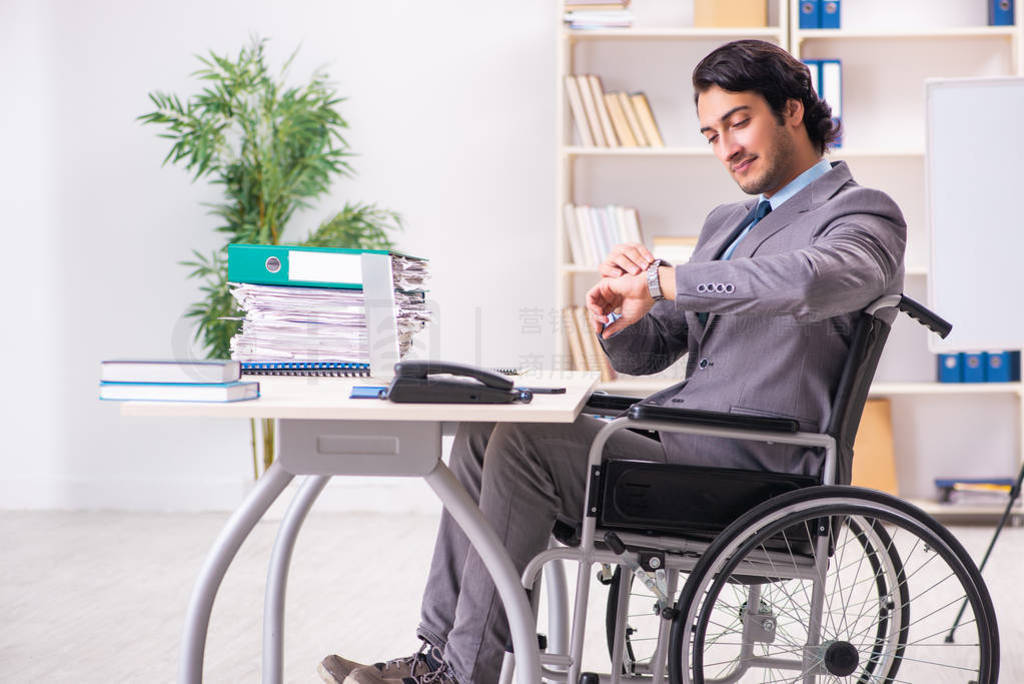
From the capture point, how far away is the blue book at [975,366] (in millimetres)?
3625

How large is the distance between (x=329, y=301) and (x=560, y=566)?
25.3 inches

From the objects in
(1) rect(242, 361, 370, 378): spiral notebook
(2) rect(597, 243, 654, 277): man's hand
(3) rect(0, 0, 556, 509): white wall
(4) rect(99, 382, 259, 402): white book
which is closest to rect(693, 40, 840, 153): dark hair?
(2) rect(597, 243, 654, 277): man's hand

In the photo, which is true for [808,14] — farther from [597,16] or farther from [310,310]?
[310,310]

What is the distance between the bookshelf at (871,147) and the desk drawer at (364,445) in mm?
2393

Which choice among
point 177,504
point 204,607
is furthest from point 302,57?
point 204,607

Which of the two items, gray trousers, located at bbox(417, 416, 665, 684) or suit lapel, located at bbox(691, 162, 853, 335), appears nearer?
gray trousers, located at bbox(417, 416, 665, 684)

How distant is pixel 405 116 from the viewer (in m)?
3.91

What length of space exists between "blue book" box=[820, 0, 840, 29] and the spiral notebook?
2.56m

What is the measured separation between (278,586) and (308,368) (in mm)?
392

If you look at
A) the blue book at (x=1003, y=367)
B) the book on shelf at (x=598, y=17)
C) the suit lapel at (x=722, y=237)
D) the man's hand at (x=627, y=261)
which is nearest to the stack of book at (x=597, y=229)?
the book on shelf at (x=598, y=17)

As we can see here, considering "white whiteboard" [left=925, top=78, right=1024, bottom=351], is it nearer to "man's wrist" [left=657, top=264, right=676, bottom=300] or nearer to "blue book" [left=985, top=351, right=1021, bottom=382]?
"blue book" [left=985, top=351, right=1021, bottom=382]

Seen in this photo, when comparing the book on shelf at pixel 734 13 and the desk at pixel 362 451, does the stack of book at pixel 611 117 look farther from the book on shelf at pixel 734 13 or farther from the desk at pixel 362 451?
the desk at pixel 362 451

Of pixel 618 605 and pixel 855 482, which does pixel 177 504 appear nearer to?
pixel 855 482

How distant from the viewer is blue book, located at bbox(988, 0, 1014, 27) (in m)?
3.60
